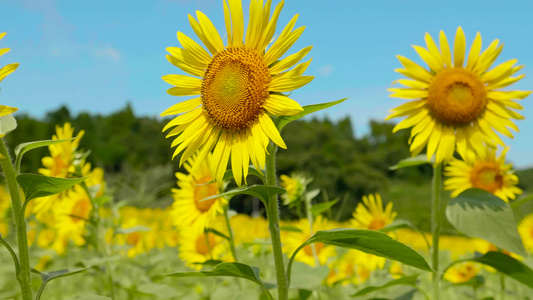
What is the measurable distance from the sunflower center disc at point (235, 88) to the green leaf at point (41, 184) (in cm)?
49

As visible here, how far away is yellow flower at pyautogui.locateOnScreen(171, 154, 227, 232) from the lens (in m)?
2.52

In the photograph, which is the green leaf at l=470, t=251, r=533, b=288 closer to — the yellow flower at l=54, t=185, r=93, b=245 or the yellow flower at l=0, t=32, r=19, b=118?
the yellow flower at l=0, t=32, r=19, b=118

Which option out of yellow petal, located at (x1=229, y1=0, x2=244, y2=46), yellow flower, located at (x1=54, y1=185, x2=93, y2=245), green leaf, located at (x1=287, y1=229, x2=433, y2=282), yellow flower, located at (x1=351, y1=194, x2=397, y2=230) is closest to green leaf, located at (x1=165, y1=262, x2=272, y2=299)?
green leaf, located at (x1=287, y1=229, x2=433, y2=282)

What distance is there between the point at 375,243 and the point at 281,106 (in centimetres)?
47

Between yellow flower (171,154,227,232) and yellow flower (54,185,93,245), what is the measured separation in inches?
34.0

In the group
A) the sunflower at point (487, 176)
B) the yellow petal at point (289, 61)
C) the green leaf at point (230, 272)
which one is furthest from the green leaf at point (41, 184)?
the sunflower at point (487, 176)

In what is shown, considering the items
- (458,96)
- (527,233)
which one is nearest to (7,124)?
(458,96)

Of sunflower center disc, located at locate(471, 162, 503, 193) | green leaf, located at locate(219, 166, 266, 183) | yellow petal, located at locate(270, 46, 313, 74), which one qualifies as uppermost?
yellow petal, located at locate(270, 46, 313, 74)

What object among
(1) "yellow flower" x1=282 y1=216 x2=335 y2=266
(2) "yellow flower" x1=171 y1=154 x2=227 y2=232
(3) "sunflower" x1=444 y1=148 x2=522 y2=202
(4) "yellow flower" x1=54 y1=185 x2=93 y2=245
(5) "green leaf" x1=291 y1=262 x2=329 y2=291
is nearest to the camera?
(5) "green leaf" x1=291 y1=262 x2=329 y2=291

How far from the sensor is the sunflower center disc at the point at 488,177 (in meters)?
2.78

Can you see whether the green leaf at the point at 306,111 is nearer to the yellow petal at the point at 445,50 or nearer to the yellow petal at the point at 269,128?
the yellow petal at the point at 269,128

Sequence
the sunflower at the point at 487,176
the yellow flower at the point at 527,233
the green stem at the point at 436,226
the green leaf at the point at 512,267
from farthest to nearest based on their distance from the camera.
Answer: the yellow flower at the point at 527,233, the sunflower at the point at 487,176, the green stem at the point at 436,226, the green leaf at the point at 512,267

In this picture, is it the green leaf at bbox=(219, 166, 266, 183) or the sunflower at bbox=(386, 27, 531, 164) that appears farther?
the sunflower at bbox=(386, 27, 531, 164)

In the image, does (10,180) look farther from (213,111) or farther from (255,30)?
(255,30)
